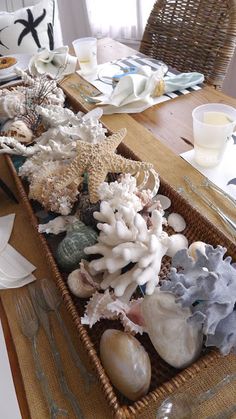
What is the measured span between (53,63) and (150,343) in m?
0.93

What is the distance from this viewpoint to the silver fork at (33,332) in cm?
34

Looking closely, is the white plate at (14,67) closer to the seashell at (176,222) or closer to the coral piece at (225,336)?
the seashell at (176,222)

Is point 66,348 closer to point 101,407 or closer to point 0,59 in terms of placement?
point 101,407

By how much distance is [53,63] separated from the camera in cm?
103

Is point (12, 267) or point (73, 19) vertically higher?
point (73, 19)

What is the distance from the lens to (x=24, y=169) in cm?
56

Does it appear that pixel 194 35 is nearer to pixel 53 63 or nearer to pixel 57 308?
pixel 53 63

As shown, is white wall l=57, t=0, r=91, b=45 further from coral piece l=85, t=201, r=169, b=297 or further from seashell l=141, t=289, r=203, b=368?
seashell l=141, t=289, r=203, b=368

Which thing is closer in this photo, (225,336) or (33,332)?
(225,336)

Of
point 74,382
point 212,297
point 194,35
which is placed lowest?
point 74,382

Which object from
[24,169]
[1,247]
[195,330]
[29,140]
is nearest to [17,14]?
[29,140]

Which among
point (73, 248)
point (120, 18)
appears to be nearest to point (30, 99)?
point (73, 248)

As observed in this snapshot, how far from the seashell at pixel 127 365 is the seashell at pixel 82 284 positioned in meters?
0.08

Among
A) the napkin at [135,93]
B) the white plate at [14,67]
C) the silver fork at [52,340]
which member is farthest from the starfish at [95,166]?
the white plate at [14,67]
